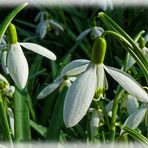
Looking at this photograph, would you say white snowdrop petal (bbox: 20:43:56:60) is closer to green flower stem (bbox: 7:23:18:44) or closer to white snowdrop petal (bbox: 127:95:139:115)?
green flower stem (bbox: 7:23:18:44)

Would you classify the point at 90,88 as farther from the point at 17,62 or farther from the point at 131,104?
the point at 131,104

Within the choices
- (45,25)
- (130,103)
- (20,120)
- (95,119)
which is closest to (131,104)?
(130,103)

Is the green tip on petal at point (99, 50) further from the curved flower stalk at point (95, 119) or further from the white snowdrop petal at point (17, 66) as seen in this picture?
the curved flower stalk at point (95, 119)

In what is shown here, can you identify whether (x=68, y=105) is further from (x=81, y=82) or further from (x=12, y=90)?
(x=12, y=90)

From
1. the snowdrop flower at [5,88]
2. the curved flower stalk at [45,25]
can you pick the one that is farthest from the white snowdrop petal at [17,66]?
the curved flower stalk at [45,25]

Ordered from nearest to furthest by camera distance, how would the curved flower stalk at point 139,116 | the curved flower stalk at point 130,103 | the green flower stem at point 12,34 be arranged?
1. the green flower stem at point 12,34
2. the curved flower stalk at point 139,116
3. the curved flower stalk at point 130,103

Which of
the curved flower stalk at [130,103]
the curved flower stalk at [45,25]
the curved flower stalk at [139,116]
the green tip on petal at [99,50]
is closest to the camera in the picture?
the green tip on petal at [99,50]

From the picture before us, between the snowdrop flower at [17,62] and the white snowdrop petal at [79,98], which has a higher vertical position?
the snowdrop flower at [17,62]
